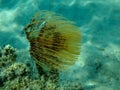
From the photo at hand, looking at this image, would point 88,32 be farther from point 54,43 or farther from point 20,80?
point 20,80

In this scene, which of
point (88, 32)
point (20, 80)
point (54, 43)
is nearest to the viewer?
point (54, 43)

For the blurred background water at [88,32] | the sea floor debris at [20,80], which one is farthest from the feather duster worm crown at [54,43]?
the blurred background water at [88,32]

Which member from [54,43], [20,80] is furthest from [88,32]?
[20,80]

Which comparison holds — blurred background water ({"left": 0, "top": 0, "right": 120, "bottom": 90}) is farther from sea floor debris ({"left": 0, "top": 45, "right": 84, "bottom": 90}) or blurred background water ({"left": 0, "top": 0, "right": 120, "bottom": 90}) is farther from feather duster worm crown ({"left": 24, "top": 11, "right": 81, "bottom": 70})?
feather duster worm crown ({"left": 24, "top": 11, "right": 81, "bottom": 70})

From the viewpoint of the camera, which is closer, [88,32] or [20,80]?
[20,80]

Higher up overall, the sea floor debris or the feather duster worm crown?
the feather duster worm crown

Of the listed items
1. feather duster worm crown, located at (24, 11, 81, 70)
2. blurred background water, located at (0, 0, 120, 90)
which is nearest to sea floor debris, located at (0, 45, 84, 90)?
feather duster worm crown, located at (24, 11, 81, 70)
